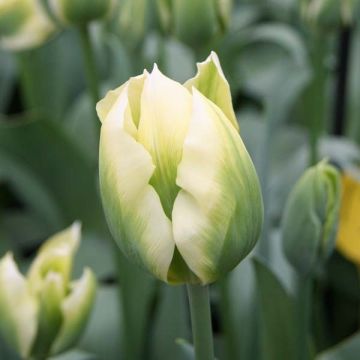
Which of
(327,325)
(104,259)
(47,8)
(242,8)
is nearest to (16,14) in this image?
(47,8)

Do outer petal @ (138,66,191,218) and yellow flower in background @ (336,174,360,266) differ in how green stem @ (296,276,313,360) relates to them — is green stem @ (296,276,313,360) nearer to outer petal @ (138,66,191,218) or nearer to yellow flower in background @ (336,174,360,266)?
yellow flower in background @ (336,174,360,266)

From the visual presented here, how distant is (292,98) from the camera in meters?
1.00

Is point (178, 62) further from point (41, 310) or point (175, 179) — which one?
point (175, 179)

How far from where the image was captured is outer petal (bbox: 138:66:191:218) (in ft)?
1.22

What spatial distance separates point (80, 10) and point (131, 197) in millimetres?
293

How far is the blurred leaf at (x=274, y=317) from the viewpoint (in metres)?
0.61

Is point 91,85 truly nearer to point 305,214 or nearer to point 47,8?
point 47,8

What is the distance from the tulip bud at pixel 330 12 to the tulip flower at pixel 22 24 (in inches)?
8.2

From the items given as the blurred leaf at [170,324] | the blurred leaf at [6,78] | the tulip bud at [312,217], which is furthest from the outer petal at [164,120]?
the blurred leaf at [6,78]

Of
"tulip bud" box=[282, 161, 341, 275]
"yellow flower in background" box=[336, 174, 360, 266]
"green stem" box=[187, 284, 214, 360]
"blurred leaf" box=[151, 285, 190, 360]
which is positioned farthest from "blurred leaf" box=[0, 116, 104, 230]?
"green stem" box=[187, 284, 214, 360]

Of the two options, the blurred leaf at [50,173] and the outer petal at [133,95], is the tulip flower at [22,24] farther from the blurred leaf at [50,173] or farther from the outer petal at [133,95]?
the outer petal at [133,95]

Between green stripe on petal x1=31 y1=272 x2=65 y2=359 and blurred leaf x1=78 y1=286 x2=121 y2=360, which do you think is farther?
blurred leaf x1=78 y1=286 x2=121 y2=360

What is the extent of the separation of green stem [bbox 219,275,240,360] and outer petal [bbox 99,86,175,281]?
30 cm

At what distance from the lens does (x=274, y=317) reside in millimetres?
639
